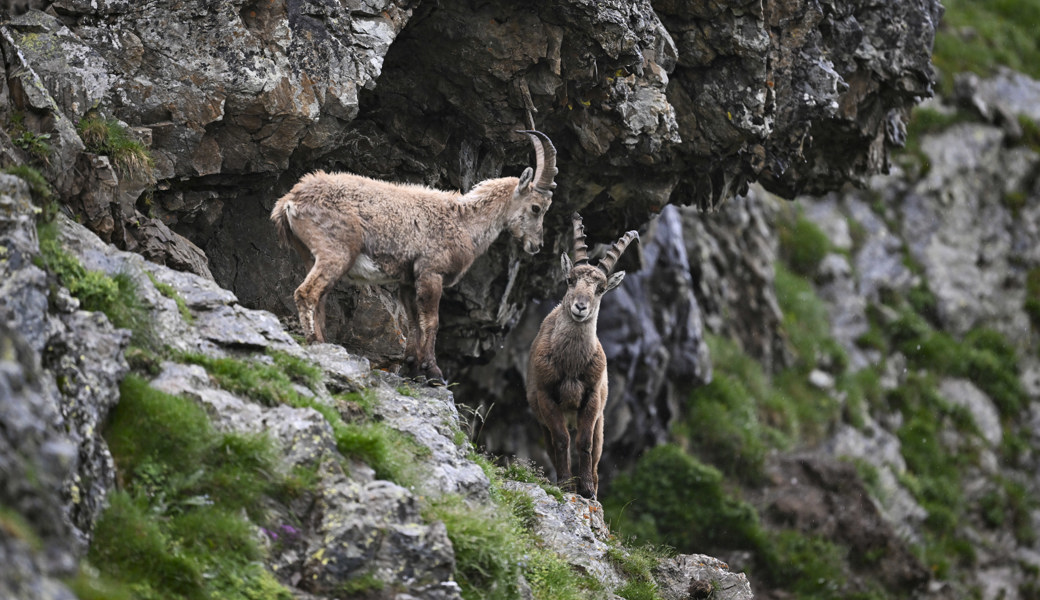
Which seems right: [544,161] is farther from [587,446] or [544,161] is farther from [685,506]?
[685,506]

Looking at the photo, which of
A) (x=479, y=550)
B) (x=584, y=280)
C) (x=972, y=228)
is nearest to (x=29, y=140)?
(x=479, y=550)

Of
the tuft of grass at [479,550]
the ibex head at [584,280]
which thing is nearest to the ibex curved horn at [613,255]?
the ibex head at [584,280]

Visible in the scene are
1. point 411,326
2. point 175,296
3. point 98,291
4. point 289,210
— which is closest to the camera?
point 98,291

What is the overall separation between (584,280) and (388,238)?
118 inches

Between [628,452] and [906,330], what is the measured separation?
1185cm

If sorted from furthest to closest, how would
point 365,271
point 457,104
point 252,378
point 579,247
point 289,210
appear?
1. point 457,104
2. point 579,247
3. point 365,271
4. point 289,210
5. point 252,378

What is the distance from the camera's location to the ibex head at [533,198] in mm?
12391

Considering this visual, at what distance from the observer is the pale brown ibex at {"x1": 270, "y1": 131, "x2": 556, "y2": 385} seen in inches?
401

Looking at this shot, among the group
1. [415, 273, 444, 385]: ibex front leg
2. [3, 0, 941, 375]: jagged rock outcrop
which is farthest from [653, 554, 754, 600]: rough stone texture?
[3, 0, 941, 375]: jagged rock outcrop

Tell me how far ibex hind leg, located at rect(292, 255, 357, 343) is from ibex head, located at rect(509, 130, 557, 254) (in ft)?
9.08

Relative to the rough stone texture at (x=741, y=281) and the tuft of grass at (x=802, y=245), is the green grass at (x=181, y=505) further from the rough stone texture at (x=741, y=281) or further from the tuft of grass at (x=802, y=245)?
the tuft of grass at (x=802, y=245)

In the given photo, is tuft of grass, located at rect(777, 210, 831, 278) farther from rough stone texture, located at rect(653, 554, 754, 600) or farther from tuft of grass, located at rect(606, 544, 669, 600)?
tuft of grass, located at rect(606, 544, 669, 600)

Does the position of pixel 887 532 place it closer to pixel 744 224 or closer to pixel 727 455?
pixel 727 455

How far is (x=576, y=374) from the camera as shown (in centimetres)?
1257
